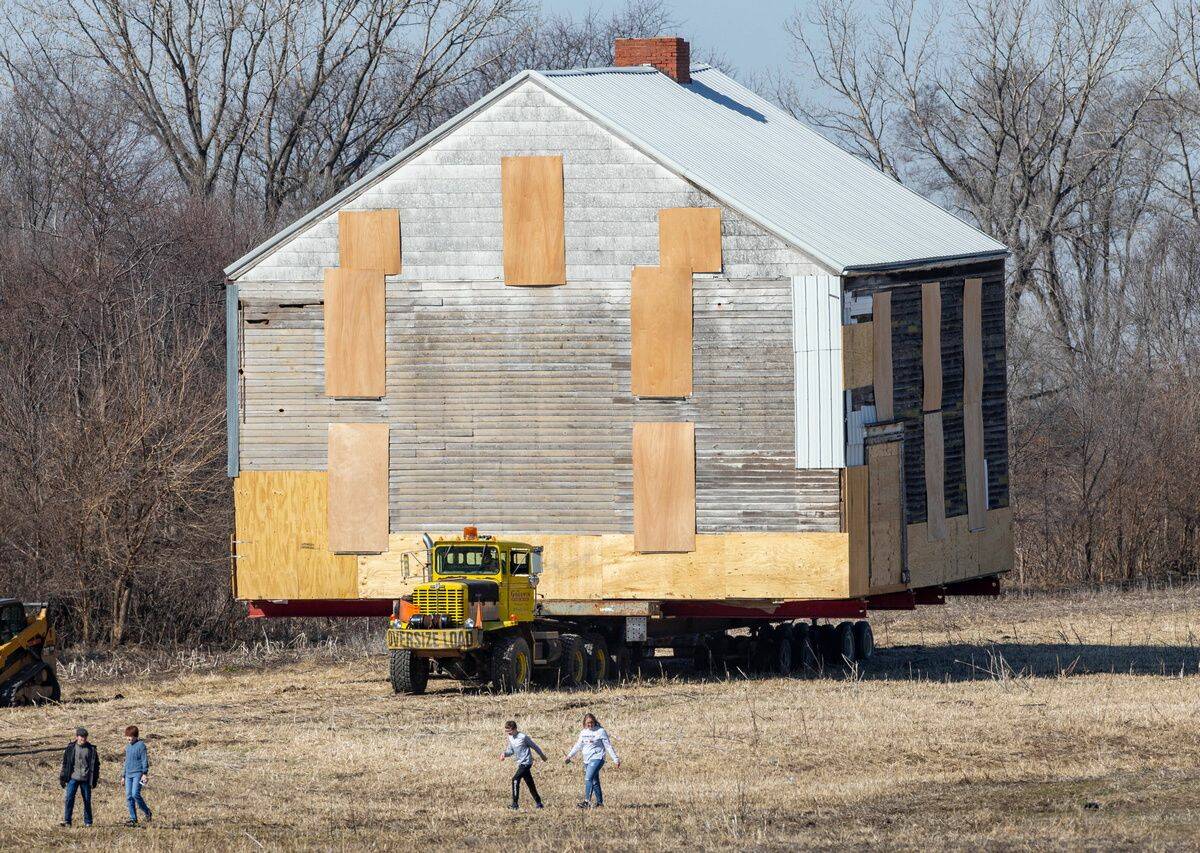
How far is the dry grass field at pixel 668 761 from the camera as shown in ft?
67.6

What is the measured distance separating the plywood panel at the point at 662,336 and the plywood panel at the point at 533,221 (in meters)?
1.63

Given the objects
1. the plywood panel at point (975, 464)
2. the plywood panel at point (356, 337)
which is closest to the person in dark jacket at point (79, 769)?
the plywood panel at point (356, 337)

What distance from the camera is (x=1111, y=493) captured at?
5931 cm

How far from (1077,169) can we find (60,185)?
37.1m

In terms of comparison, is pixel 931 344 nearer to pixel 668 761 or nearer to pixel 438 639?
pixel 438 639

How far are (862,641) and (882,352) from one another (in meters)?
7.73

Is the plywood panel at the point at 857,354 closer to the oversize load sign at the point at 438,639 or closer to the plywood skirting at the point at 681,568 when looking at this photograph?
the plywood skirting at the point at 681,568

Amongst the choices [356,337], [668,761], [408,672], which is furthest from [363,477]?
[668,761]

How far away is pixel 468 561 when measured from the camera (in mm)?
32875

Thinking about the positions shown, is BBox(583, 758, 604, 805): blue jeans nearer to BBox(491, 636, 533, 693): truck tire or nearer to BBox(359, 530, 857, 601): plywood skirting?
BBox(491, 636, 533, 693): truck tire

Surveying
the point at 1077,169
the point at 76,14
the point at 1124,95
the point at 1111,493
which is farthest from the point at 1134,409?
the point at 76,14

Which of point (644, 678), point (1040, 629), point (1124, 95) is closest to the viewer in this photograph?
point (644, 678)

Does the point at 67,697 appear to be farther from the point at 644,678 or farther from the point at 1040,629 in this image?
the point at 1040,629

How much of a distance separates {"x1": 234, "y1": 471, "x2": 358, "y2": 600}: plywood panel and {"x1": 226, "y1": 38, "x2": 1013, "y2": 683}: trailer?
1.7 inches
